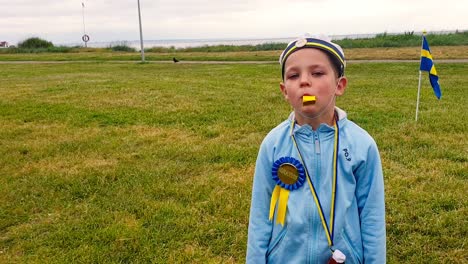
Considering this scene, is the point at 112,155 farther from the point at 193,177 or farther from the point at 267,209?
the point at 267,209

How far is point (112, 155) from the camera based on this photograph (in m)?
5.57

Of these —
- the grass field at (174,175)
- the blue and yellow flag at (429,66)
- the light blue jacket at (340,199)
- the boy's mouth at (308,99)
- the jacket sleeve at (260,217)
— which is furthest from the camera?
the blue and yellow flag at (429,66)

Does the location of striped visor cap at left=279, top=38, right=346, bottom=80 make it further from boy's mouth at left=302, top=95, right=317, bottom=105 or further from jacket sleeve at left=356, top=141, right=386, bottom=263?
jacket sleeve at left=356, top=141, right=386, bottom=263

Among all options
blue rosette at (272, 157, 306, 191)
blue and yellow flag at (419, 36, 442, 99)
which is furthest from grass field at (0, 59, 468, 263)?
blue rosette at (272, 157, 306, 191)

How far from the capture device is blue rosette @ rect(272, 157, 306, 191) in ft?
5.77

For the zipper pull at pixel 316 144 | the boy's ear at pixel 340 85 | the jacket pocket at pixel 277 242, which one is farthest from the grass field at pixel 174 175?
the boy's ear at pixel 340 85

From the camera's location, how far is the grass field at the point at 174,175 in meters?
3.36

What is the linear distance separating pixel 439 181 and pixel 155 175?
287 centimetres

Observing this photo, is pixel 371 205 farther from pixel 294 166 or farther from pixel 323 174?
pixel 294 166

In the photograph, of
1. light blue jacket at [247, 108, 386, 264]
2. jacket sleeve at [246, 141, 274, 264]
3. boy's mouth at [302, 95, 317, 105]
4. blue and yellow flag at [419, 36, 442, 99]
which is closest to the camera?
boy's mouth at [302, 95, 317, 105]

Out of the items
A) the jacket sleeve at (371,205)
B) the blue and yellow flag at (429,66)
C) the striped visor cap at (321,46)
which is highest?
the striped visor cap at (321,46)

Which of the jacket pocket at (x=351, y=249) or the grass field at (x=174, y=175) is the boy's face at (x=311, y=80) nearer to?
the jacket pocket at (x=351, y=249)

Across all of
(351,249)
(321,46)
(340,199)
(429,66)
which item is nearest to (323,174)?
(340,199)

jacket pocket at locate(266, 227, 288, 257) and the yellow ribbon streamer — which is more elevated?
the yellow ribbon streamer
